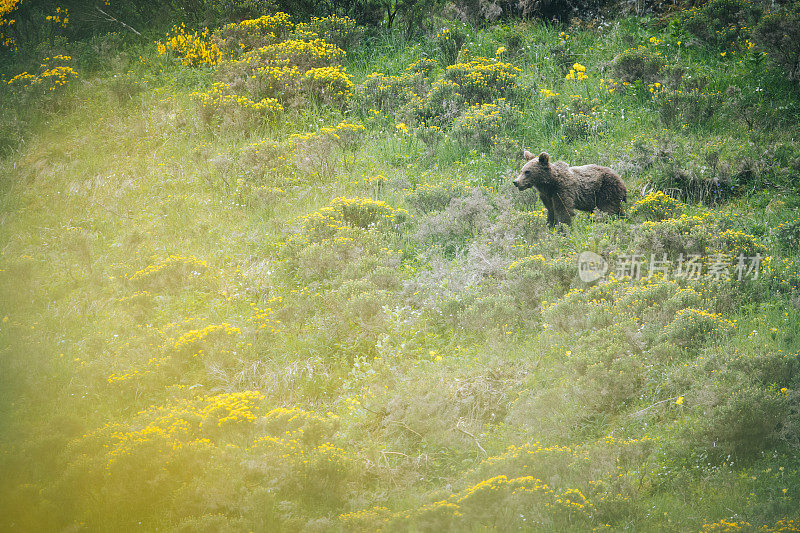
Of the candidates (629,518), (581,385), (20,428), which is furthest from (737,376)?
(20,428)

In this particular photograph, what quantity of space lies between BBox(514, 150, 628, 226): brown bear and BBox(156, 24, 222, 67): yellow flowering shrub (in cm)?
967

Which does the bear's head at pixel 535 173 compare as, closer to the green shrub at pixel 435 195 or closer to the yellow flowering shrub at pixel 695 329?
the green shrub at pixel 435 195

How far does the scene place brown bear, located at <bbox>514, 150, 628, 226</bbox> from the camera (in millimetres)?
8773

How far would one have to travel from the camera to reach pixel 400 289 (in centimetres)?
868

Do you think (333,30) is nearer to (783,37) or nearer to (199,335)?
(783,37)

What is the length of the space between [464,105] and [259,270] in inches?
207

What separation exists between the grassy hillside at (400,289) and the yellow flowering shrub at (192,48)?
59 cm

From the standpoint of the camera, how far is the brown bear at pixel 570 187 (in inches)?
345

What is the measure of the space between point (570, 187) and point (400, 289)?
112 inches

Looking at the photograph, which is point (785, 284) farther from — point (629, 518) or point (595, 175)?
point (629, 518)

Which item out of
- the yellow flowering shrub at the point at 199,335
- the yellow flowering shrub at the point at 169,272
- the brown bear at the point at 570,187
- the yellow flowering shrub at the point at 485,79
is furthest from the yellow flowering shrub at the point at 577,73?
the yellow flowering shrub at the point at 199,335

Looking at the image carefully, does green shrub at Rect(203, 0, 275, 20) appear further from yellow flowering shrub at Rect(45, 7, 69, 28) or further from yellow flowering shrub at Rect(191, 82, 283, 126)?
yellow flowering shrub at Rect(45, 7, 69, 28)

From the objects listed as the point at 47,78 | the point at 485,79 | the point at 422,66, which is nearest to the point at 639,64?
the point at 485,79

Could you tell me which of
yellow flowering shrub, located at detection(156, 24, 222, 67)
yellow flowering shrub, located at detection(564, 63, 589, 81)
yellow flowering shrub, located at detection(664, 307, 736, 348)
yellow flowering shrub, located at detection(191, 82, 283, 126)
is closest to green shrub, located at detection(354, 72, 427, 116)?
yellow flowering shrub, located at detection(191, 82, 283, 126)
